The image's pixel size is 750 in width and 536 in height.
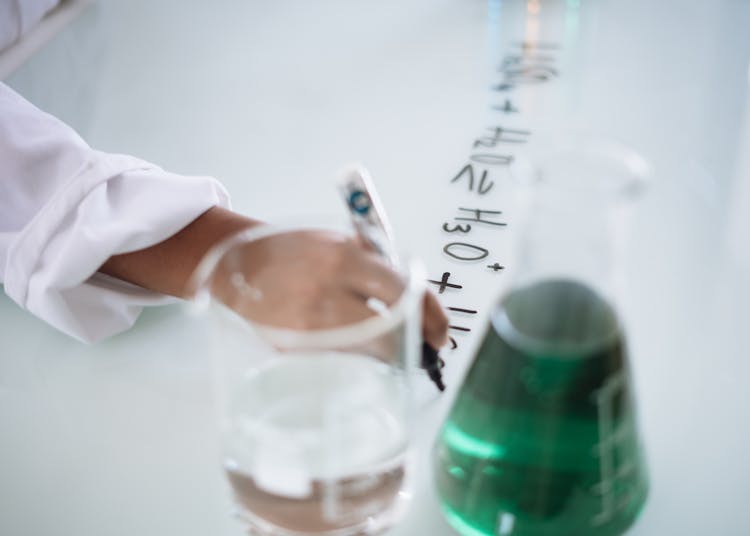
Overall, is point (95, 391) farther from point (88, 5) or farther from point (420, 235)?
point (88, 5)

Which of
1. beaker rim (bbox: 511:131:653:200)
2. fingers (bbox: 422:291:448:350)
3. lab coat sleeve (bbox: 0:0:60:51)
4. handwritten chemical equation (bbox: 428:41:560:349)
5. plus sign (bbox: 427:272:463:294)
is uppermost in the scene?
beaker rim (bbox: 511:131:653:200)

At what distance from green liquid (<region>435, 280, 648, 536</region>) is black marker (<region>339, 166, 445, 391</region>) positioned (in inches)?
2.7

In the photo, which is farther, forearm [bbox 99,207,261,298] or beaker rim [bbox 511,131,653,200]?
forearm [bbox 99,207,261,298]

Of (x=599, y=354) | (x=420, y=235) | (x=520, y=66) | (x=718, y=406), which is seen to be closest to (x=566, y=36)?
(x=520, y=66)

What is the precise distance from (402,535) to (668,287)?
269mm

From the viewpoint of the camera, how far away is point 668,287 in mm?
598

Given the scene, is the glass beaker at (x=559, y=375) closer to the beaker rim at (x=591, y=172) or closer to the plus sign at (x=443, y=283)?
the beaker rim at (x=591, y=172)

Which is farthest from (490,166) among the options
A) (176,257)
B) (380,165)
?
(176,257)

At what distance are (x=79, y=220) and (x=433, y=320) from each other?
24 cm

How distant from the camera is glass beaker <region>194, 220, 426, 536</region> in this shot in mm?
362

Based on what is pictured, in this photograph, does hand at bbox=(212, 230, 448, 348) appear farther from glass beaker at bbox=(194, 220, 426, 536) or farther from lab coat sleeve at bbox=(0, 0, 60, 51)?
lab coat sleeve at bbox=(0, 0, 60, 51)

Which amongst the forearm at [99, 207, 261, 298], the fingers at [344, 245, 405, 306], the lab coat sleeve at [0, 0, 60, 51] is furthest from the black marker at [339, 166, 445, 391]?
the lab coat sleeve at [0, 0, 60, 51]

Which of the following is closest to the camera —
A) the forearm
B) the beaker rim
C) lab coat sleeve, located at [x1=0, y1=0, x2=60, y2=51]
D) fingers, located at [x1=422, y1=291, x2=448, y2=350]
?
the beaker rim

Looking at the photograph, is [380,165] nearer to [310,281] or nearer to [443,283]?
[443,283]
